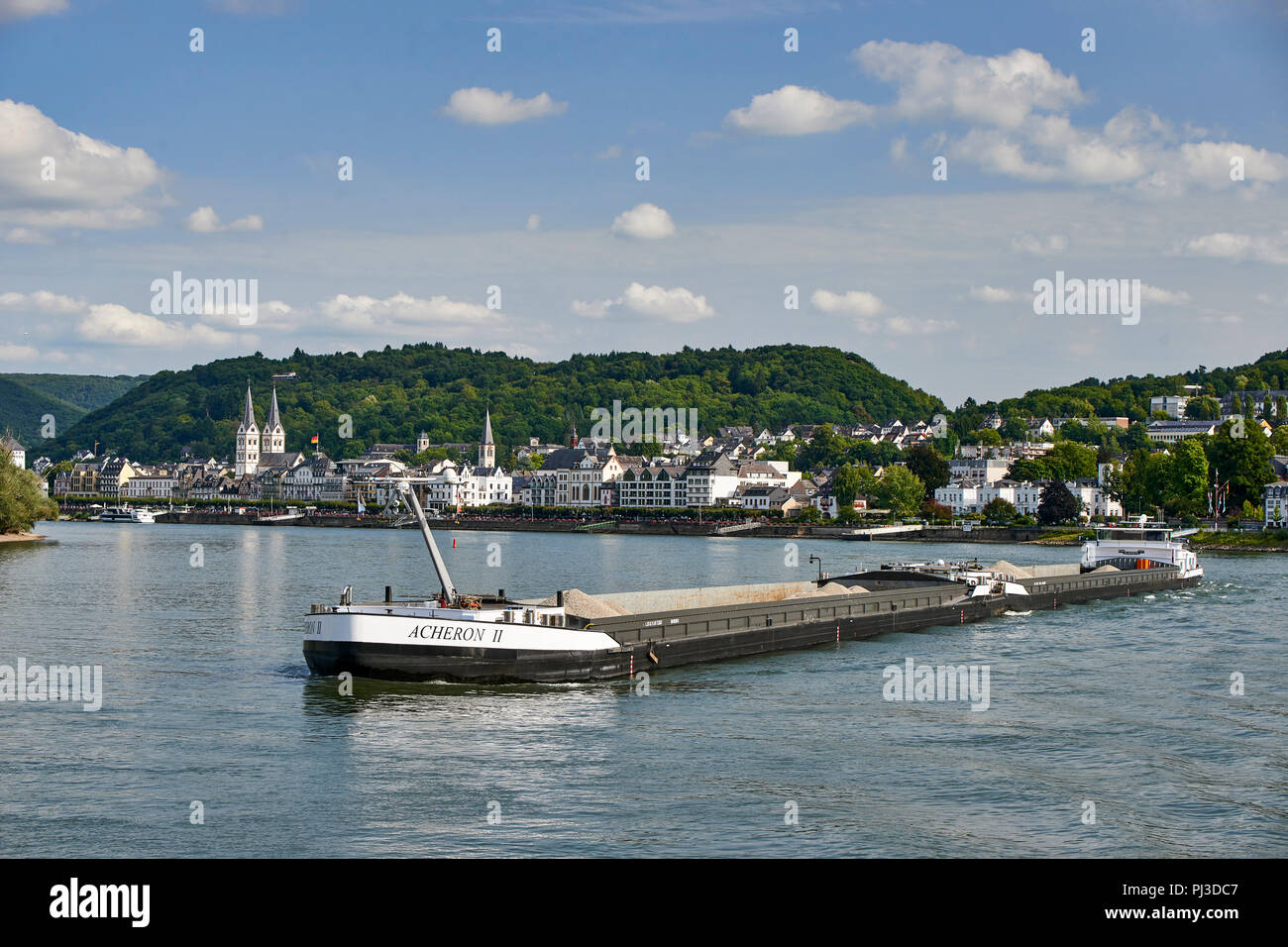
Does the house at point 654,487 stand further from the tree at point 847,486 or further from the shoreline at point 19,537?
the shoreline at point 19,537

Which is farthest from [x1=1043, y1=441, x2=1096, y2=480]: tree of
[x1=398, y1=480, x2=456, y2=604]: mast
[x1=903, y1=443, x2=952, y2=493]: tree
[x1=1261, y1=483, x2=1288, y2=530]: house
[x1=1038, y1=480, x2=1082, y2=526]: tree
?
[x1=398, y1=480, x2=456, y2=604]: mast

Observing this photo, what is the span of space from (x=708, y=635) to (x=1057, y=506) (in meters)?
114

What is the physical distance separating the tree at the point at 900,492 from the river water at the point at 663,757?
397 feet

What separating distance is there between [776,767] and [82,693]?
15290 millimetres

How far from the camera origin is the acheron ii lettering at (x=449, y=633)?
25.5 meters

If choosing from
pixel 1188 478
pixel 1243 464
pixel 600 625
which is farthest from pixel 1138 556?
pixel 1243 464

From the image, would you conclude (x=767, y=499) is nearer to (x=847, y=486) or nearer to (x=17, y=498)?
(x=847, y=486)

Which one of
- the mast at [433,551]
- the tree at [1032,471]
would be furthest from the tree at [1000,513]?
the mast at [433,551]

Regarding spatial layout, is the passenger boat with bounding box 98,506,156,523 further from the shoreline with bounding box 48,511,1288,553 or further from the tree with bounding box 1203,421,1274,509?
the tree with bounding box 1203,421,1274,509

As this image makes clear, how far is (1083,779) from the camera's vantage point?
62.6 ft

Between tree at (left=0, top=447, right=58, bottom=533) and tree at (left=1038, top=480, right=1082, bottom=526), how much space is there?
103 m

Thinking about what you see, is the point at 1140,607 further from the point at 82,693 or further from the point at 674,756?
the point at 82,693

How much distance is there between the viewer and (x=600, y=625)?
28453 mm
